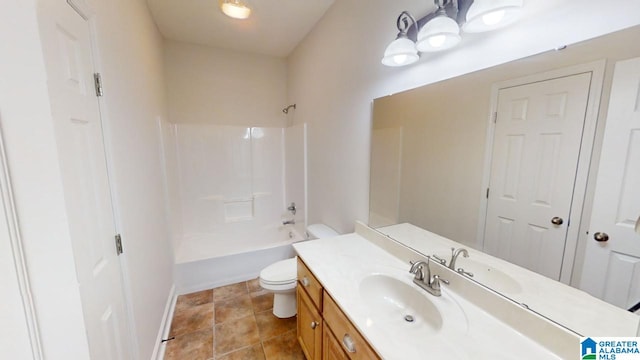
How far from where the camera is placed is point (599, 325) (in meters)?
0.74

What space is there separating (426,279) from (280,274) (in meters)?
1.25

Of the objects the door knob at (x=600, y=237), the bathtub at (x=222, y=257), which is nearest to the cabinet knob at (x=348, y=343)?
the door knob at (x=600, y=237)

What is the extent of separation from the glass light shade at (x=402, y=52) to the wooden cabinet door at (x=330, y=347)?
1.46 m

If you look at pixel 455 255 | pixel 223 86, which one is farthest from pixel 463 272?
pixel 223 86

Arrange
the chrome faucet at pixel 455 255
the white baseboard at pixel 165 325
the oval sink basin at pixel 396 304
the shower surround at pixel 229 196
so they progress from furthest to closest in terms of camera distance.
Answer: the shower surround at pixel 229 196, the white baseboard at pixel 165 325, the chrome faucet at pixel 455 255, the oval sink basin at pixel 396 304

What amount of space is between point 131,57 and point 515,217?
2.26 meters

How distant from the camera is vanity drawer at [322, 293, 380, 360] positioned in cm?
89

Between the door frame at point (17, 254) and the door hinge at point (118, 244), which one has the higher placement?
the door frame at point (17, 254)

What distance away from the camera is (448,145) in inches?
48.1

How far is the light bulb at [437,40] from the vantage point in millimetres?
1085

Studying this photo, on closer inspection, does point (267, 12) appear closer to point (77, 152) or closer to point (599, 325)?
point (77, 152)

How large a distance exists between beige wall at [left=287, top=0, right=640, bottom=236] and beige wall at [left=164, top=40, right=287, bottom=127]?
0.32m

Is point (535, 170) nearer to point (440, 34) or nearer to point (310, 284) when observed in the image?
point (440, 34)

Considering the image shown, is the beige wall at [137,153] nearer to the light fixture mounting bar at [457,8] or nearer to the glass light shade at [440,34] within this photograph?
the glass light shade at [440,34]
